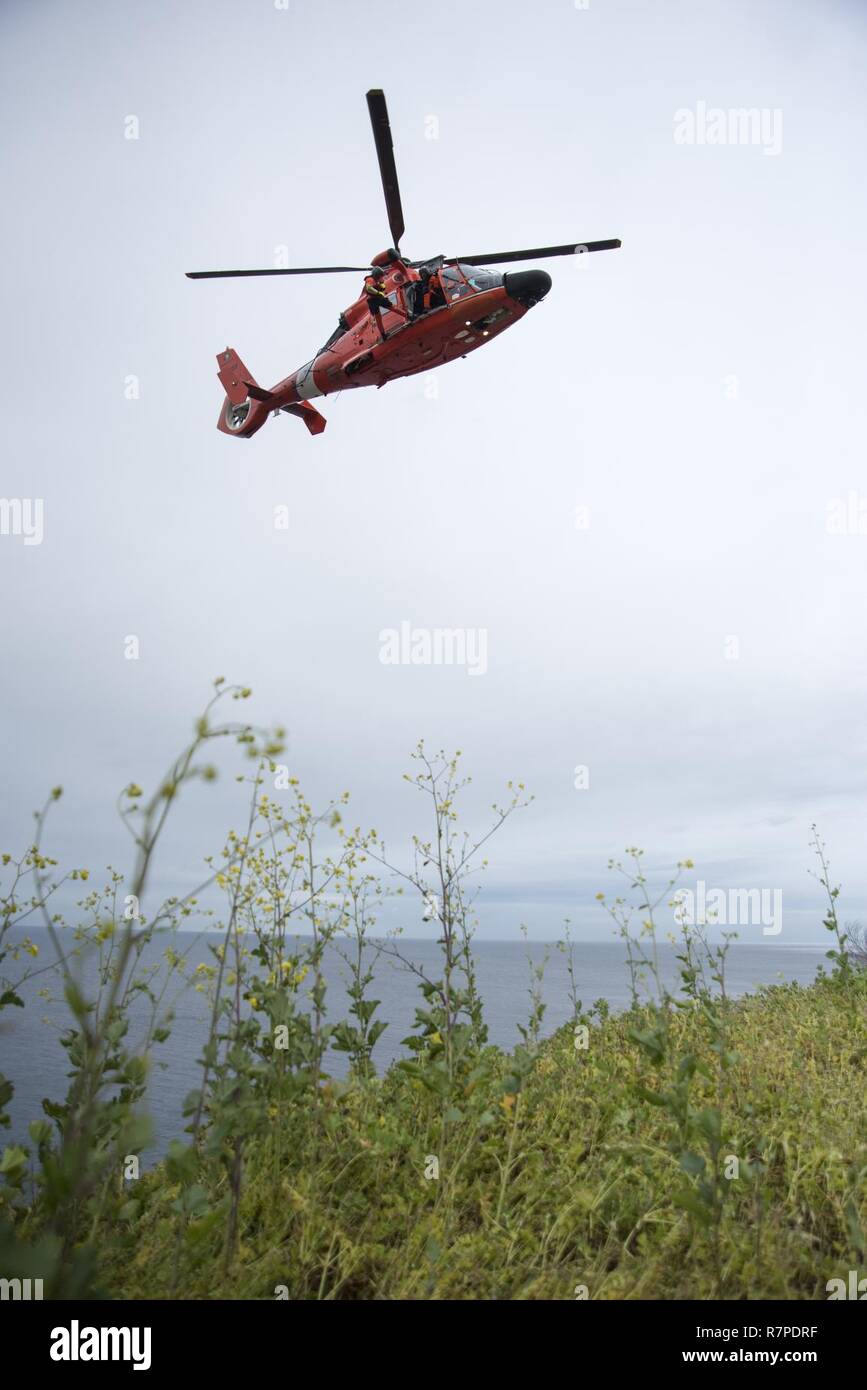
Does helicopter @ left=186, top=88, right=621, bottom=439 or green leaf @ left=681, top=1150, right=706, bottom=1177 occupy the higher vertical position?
helicopter @ left=186, top=88, right=621, bottom=439

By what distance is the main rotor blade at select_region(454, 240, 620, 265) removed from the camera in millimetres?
8836

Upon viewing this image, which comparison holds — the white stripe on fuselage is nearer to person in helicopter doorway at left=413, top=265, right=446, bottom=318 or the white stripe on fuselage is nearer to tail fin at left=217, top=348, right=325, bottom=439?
tail fin at left=217, top=348, right=325, bottom=439

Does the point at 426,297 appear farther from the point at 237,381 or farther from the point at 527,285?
the point at 237,381

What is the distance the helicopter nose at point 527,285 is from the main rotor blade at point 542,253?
201 millimetres

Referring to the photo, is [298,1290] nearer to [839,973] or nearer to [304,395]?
[839,973]

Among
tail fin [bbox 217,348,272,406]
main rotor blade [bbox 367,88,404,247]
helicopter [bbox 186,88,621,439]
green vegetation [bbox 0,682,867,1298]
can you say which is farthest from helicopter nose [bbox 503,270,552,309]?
green vegetation [bbox 0,682,867,1298]

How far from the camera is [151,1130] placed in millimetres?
2027

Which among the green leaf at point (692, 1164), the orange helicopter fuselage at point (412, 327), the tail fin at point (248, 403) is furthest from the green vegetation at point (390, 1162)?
the tail fin at point (248, 403)

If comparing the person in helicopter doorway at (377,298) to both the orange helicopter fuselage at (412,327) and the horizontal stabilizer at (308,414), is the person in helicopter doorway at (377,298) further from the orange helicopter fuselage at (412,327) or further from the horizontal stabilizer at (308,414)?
the horizontal stabilizer at (308,414)

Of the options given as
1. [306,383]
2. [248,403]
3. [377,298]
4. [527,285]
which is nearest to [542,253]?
[527,285]

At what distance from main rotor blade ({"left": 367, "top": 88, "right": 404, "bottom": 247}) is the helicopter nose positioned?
64.0 inches

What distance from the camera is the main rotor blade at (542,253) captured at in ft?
29.0

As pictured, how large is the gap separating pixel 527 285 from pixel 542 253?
17.3 inches
